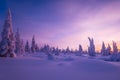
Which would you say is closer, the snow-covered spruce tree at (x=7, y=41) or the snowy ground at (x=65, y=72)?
the snowy ground at (x=65, y=72)

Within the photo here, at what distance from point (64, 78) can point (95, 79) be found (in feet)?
7.20

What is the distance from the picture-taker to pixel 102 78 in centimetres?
793

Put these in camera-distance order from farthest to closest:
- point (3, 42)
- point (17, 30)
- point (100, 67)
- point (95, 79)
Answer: point (17, 30) → point (3, 42) → point (100, 67) → point (95, 79)

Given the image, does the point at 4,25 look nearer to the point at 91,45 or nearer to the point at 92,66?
the point at 92,66

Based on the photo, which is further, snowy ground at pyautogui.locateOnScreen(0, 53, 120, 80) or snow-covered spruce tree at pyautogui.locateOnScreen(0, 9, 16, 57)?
snow-covered spruce tree at pyautogui.locateOnScreen(0, 9, 16, 57)

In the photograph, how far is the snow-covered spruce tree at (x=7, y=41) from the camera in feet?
87.5

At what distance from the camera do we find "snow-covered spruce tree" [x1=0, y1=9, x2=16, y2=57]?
2667 cm

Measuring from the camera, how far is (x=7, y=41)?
2817 cm

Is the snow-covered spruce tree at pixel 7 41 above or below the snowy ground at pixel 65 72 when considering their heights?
above

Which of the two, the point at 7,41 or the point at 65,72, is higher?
the point at 7,41

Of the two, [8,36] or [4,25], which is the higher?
[4,25]

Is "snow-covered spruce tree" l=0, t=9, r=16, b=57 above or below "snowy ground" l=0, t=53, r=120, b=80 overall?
above

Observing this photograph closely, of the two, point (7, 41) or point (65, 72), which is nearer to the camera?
point (65, 72)

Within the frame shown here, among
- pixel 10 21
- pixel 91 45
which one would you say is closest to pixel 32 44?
pixel 91 45
